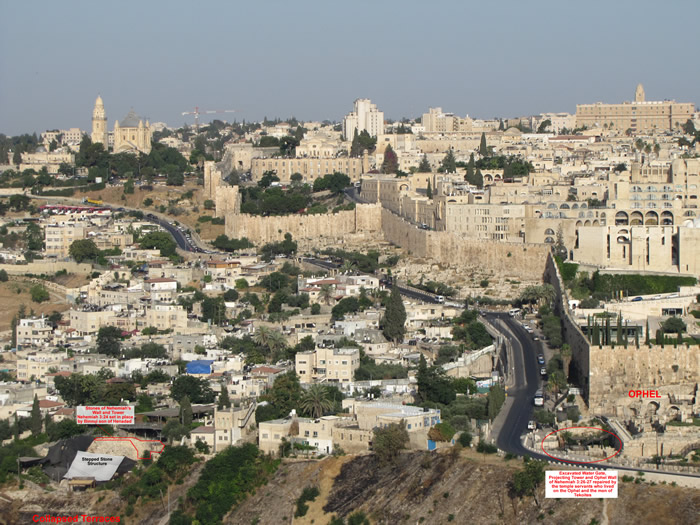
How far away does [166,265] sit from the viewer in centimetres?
6247

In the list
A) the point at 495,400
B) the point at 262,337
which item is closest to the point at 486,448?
the point at 495,400

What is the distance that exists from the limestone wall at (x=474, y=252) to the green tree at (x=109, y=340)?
13697 millimetres

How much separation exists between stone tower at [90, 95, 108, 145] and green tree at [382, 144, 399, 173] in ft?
98.4

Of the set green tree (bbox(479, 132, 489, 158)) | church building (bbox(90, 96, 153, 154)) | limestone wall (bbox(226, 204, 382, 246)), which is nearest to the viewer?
limestone wall (bbox(226, 204, 382, 246))

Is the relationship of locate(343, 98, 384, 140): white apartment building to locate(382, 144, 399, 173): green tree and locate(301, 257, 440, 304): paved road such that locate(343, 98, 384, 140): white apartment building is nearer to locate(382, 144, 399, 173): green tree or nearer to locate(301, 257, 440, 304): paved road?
locate(382, 144, 399, 173): green tree

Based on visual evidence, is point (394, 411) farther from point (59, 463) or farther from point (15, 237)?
point (15, 237)

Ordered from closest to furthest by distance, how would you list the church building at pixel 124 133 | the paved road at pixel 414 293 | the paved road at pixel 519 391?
the paved road at pixel 519 391, the paved road at pixel 414 293, the church building at pixel 124 133

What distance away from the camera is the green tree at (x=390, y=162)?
2975 inches

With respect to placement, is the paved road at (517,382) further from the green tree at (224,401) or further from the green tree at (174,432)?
the green tree at (174,432)

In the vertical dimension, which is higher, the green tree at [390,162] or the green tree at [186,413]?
the green tree at [390,162]

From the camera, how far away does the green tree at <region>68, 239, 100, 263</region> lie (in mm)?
66312

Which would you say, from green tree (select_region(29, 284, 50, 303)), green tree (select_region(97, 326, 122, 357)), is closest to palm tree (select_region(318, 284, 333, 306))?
green tree (select_region(97, 326, 122, 357))

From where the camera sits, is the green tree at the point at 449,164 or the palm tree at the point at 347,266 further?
the green tree at the point at 449,164

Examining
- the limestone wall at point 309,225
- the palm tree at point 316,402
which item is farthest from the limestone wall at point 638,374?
the limestone wall at point 309,225
